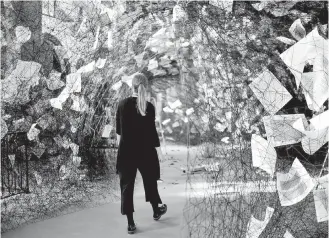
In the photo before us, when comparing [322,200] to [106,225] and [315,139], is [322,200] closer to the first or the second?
[315,139]

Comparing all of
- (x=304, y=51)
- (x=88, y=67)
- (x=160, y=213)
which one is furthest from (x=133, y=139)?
(x=304, y=51)

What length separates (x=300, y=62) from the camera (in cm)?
172

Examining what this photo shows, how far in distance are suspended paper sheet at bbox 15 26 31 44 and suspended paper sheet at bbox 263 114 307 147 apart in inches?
82.3

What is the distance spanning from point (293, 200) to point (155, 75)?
375 inches

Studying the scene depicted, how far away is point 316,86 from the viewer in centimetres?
170

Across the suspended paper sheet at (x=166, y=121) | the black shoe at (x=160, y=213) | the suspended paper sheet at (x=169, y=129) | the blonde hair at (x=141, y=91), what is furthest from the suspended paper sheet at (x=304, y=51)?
the suspended paper sheet at (x=169, y=129)

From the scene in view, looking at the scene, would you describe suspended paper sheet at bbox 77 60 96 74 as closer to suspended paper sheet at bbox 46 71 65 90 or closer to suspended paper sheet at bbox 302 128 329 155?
suspended paper sheet at bbox 46 71 65 90

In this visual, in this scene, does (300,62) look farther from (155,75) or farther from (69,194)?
(155,75)

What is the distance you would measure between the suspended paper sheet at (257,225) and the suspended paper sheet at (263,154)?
0.23m

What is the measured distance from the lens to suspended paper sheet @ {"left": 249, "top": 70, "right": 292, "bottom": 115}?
6.13 ft

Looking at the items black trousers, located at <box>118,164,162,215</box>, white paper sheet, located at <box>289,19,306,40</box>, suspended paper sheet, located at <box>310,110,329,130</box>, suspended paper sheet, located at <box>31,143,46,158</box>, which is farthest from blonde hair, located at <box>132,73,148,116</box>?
suspended paper sheet, located at <box>310,110,329,130</box>

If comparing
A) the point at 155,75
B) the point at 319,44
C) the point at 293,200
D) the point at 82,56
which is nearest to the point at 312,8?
the point at 319,44

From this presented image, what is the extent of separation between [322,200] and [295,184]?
0.52 feet

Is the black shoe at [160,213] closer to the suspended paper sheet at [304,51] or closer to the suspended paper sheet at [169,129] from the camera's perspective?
the suspended paper sheet at [304,51]
